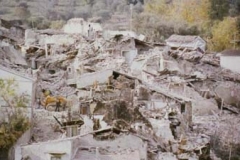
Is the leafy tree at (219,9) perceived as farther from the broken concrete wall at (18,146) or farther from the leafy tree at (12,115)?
the broken concrete wall at (18,146)

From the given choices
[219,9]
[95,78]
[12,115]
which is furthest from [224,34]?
[12,115]

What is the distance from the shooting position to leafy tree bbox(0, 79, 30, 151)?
5.49m

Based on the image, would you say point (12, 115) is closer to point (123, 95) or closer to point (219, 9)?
point (123, 95)

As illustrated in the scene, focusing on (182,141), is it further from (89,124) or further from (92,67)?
(92,67)

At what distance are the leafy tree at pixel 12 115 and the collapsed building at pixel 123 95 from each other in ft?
0.56

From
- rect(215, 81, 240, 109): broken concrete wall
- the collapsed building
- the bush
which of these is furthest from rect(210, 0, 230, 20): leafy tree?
rect(215, 81, 240, 109): broken concrete wall

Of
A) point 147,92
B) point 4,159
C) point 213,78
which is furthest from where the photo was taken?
point 213,78

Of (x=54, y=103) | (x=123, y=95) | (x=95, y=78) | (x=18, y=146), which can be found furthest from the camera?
(x=95, y=78)

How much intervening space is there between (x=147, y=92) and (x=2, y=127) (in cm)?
264

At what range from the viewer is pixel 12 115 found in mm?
5766

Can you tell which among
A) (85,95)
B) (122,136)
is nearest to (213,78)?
(85,95)

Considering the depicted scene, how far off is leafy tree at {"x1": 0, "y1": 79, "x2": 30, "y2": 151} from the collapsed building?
0.17m

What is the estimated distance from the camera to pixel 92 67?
8.94m

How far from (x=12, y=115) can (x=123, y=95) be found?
1.96m
